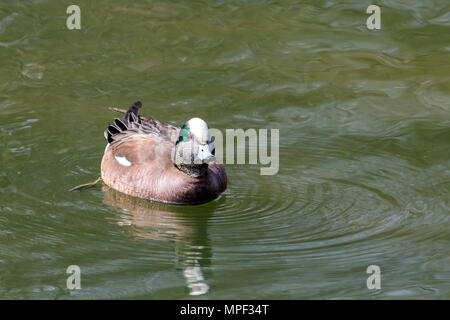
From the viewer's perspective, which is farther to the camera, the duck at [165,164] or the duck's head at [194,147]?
the duck at [165,164]

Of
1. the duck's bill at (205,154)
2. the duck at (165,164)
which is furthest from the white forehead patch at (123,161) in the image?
the duck's bill at (205,154)

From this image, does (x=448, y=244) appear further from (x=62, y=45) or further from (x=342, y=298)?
(x=62, y=45)

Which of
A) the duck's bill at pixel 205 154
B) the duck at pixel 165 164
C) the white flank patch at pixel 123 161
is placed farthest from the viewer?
the white flank patch at pixel 123 161

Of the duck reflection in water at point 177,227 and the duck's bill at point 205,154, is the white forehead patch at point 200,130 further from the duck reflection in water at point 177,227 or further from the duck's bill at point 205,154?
the duck reflection in water at point 177,227

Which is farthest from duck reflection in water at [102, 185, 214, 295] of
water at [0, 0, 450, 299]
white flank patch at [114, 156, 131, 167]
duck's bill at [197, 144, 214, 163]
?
duck's bill at [197, 144, 214, 163]

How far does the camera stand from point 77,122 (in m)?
10.1

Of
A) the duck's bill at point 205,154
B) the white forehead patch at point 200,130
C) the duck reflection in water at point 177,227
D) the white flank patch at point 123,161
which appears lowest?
the duck reflection in water at point 177,227

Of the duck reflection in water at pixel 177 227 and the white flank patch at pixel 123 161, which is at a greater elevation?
the white flank patch at pixel 123 161

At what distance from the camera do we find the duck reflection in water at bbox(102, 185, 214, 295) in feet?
22.7

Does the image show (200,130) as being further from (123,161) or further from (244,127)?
(244,127)

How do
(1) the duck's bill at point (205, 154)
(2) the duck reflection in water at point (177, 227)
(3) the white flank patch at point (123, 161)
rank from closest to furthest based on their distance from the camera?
1. (2) the duck reflection in water at point (177, 227)
2. (1) the duck's bill at point (205, 154)
3. (3) the white flank patch at point (123, 161)

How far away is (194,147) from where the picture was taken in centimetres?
813

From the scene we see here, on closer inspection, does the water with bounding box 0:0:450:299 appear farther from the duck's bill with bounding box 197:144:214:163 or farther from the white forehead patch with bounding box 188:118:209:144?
the white forehead patch with bounding box 188:118:209:144

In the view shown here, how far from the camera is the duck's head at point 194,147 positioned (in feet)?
26.0
